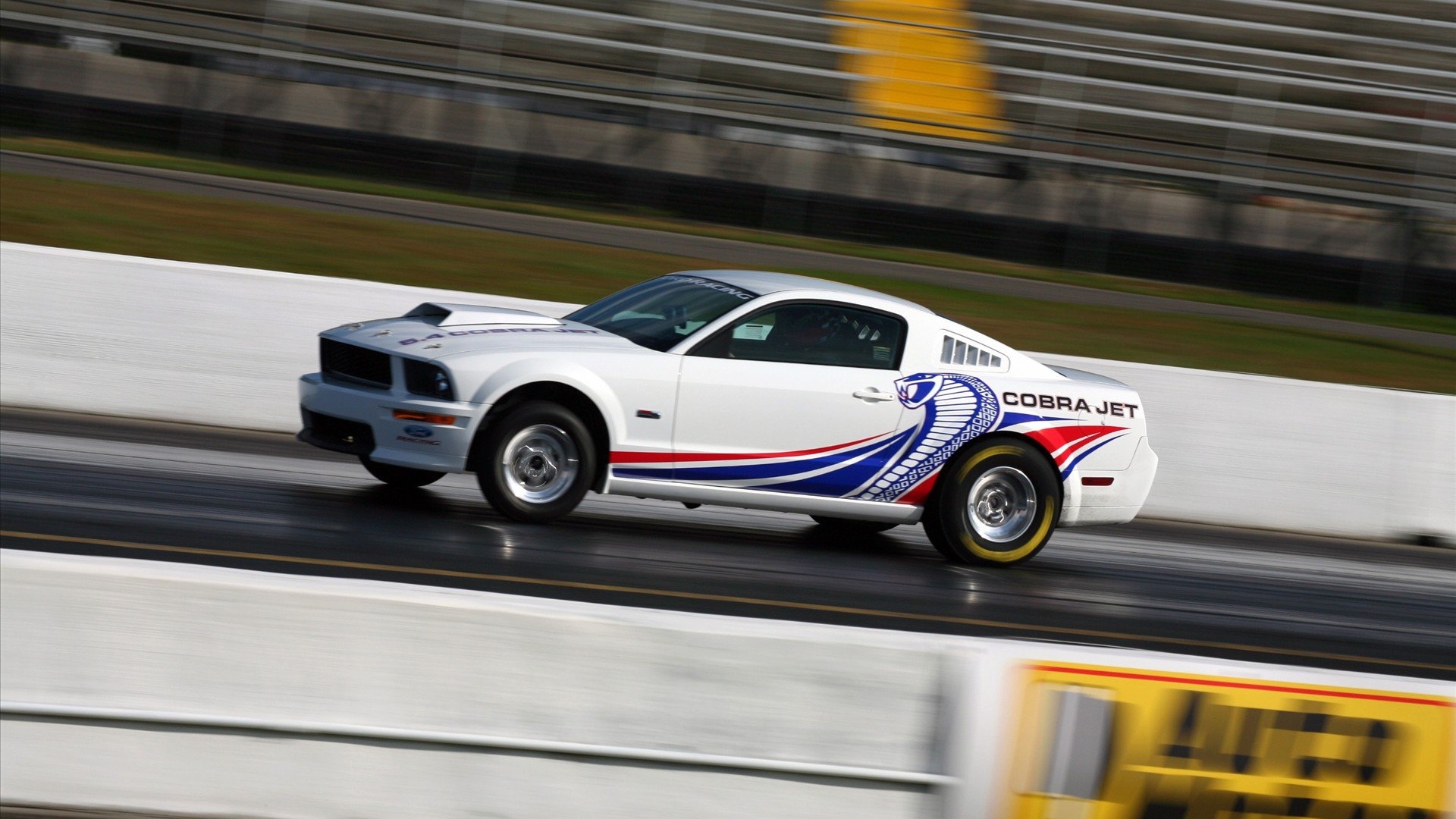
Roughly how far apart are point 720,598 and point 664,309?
208 centimetres

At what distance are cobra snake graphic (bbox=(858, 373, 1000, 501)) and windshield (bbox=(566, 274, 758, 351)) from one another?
1.13m

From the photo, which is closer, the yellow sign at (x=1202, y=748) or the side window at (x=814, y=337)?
the yellow sign at (x=1202, y=748)

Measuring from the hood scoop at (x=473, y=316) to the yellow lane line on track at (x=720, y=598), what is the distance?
1857 millimetres

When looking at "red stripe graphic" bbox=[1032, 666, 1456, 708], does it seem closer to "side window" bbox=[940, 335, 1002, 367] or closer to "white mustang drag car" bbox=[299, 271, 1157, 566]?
"white mustang drag car" bbox=[299, 271, 1157, 566]

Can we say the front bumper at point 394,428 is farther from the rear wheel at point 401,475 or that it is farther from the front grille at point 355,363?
the rear wheel at point 401,475

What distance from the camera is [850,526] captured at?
992cm

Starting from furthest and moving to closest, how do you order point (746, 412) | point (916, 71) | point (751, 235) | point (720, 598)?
point (916, 71), point (751, 235), point (746, 412), point (720, 598)

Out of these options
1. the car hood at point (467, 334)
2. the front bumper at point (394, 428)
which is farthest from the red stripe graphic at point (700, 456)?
the front bumper at point (394, 428)

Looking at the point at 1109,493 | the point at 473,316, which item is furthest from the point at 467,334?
the point at 1109,493

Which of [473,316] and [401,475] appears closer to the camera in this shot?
[473,316]

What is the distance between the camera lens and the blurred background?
756 inches

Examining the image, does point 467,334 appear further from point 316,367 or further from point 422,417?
point 316,367

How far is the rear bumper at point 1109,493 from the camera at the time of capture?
8.86 metres

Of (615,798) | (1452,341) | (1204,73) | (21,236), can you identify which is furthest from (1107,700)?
(1204,73)
